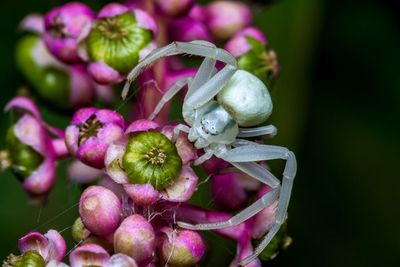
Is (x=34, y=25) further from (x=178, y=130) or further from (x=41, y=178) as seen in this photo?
(x=178, y=130)

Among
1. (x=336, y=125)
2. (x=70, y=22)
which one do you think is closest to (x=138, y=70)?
(x=70, y=22)

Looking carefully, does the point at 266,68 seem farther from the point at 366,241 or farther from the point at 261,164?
the point at 366,241

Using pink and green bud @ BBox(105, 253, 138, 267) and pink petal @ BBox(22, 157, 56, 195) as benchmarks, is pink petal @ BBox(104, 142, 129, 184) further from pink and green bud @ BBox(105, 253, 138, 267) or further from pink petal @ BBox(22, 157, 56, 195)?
pink petal @ BBox(22, 157, 56, 195)

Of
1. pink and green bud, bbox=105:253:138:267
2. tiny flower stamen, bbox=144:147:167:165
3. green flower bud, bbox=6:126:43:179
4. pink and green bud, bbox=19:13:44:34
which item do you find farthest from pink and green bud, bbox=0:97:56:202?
pink and green bud, bbox=105:253:138:267

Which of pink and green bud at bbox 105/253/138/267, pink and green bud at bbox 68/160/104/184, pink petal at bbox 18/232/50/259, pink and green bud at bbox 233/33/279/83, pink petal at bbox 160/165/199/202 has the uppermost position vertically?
pink and green bud at bbox 233/33/279/83

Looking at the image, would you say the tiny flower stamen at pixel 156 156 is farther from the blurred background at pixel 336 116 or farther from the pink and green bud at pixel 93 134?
the blurred background at pixel 336 116

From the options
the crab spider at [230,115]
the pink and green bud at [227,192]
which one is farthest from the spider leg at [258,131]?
the pink and green bud at [227,192]
